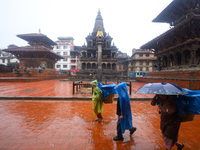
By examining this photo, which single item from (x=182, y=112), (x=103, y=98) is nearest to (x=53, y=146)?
(x=103, y=98)

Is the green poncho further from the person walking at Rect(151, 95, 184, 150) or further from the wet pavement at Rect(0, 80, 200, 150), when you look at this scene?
the person walking at Rect(151, 95, 184, 150)

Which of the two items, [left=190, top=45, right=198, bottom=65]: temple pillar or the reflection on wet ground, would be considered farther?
[left=190, top=45, right=198, bottom=65]: temple pillar

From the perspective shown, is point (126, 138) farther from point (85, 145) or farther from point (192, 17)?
point (192, 17)

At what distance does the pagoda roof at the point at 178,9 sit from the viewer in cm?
1344

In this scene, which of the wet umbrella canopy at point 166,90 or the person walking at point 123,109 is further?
the person walking at point 123,109

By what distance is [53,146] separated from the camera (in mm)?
2527

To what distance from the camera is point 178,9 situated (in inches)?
598

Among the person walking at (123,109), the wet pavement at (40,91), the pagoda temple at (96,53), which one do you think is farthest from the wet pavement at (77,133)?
the pagoda temple at (96,53)

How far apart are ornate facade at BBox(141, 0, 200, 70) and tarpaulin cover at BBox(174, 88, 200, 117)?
37.4 feet

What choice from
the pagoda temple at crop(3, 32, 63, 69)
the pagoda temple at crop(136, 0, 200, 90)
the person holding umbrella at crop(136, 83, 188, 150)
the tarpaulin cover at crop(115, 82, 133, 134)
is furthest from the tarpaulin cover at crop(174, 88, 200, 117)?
the pagoda temple at crop(3, 32, 63, 69)

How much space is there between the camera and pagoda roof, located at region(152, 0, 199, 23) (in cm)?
1344

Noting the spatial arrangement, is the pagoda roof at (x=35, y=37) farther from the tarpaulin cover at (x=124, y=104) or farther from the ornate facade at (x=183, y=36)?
the tarpaulin cover at (x=124, y=104)

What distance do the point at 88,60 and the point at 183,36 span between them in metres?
23.0

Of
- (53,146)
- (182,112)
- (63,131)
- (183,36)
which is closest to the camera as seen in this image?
(182,112)
